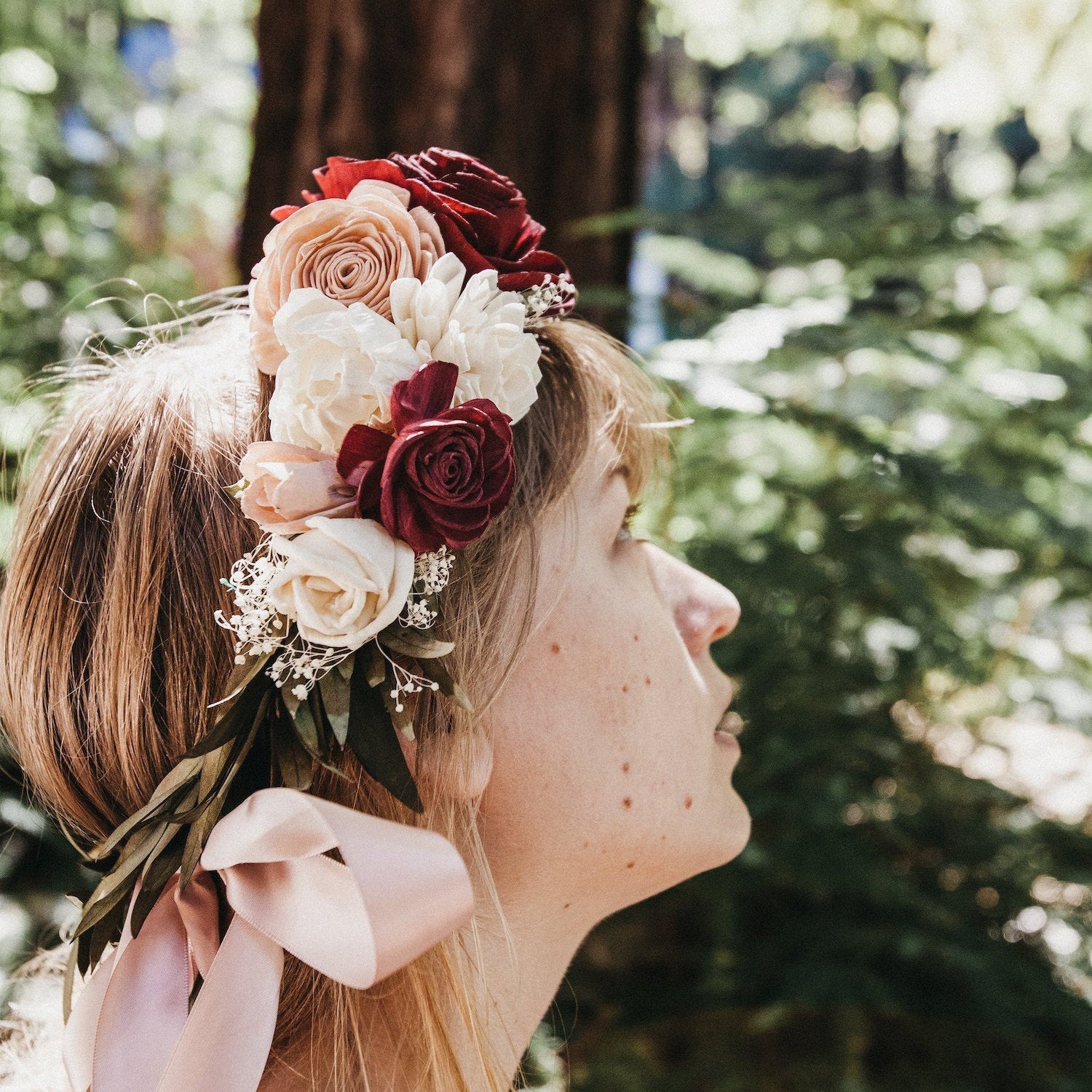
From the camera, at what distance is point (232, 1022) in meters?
1.10

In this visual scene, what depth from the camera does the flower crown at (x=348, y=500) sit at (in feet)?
3.37

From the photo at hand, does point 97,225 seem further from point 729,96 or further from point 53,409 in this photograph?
point 729,96

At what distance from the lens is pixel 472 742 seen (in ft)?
3.93

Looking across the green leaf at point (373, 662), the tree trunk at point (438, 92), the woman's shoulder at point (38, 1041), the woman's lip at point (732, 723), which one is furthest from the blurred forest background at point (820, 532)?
the green leaf at point (373, 662)

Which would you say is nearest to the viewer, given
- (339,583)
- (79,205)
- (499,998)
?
(339,583)

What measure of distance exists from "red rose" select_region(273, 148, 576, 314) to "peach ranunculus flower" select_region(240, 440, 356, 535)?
Result: 1.10 ft

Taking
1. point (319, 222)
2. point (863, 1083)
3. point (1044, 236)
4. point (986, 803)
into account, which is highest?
point (319, 222)

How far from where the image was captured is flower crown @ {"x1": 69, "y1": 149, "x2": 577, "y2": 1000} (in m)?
1.03

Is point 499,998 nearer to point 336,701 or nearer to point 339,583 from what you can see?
point 336,701

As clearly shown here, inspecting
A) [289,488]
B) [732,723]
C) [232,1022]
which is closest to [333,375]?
[289,488]

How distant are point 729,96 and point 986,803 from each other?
1741 cm

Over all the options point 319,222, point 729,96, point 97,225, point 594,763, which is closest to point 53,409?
point 319,222

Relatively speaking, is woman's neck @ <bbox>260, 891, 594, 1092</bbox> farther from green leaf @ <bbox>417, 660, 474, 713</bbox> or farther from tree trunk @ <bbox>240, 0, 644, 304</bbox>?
tree trunk @ <bbox>240, 0, 644, 304</bbox>

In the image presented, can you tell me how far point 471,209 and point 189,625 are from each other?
A: 612 mm
